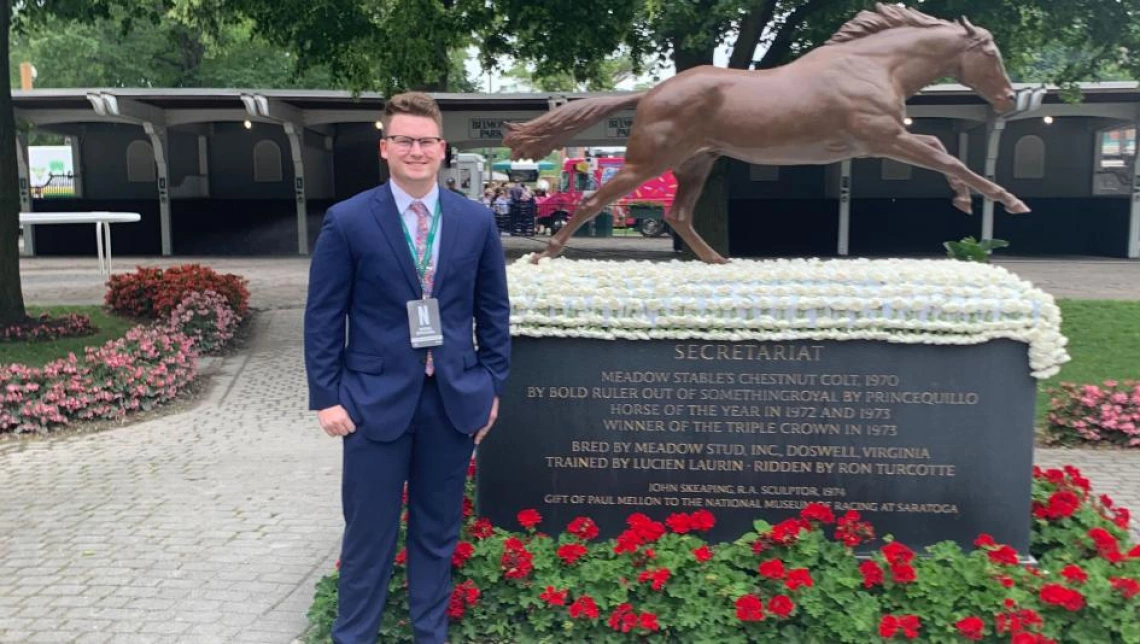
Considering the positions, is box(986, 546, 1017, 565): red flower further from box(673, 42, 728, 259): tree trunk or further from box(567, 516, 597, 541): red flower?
box(673, 42, 728, 259): tree trunk

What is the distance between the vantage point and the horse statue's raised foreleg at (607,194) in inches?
197

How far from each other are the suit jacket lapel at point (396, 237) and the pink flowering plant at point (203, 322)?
8.34 meters

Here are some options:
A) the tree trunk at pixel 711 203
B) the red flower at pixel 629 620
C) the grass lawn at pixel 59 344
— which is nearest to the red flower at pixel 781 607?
the red flower at pixel 629 620

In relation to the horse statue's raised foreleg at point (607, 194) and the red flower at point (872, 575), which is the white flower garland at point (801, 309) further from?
the red flower at point (872, 575)

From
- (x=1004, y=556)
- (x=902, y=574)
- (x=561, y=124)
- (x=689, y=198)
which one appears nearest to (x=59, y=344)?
(x=561, y=124)

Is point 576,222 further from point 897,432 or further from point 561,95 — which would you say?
point 561,95

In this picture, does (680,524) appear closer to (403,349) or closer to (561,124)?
(403,349)

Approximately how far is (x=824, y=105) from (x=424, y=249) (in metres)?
2.39

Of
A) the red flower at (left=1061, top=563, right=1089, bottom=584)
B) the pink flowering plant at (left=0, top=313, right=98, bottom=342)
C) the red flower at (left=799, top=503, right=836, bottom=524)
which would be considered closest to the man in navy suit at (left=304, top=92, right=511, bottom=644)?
the red flower at (left=799, top=503, right=836, bottom=524)

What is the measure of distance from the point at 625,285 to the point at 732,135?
41.9 inches

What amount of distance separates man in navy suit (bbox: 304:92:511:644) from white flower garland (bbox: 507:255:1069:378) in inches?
32.3

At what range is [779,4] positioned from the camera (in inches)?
460

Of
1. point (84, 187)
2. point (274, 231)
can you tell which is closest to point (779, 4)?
point (274, 231)

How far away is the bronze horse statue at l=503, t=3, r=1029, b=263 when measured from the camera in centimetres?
477
